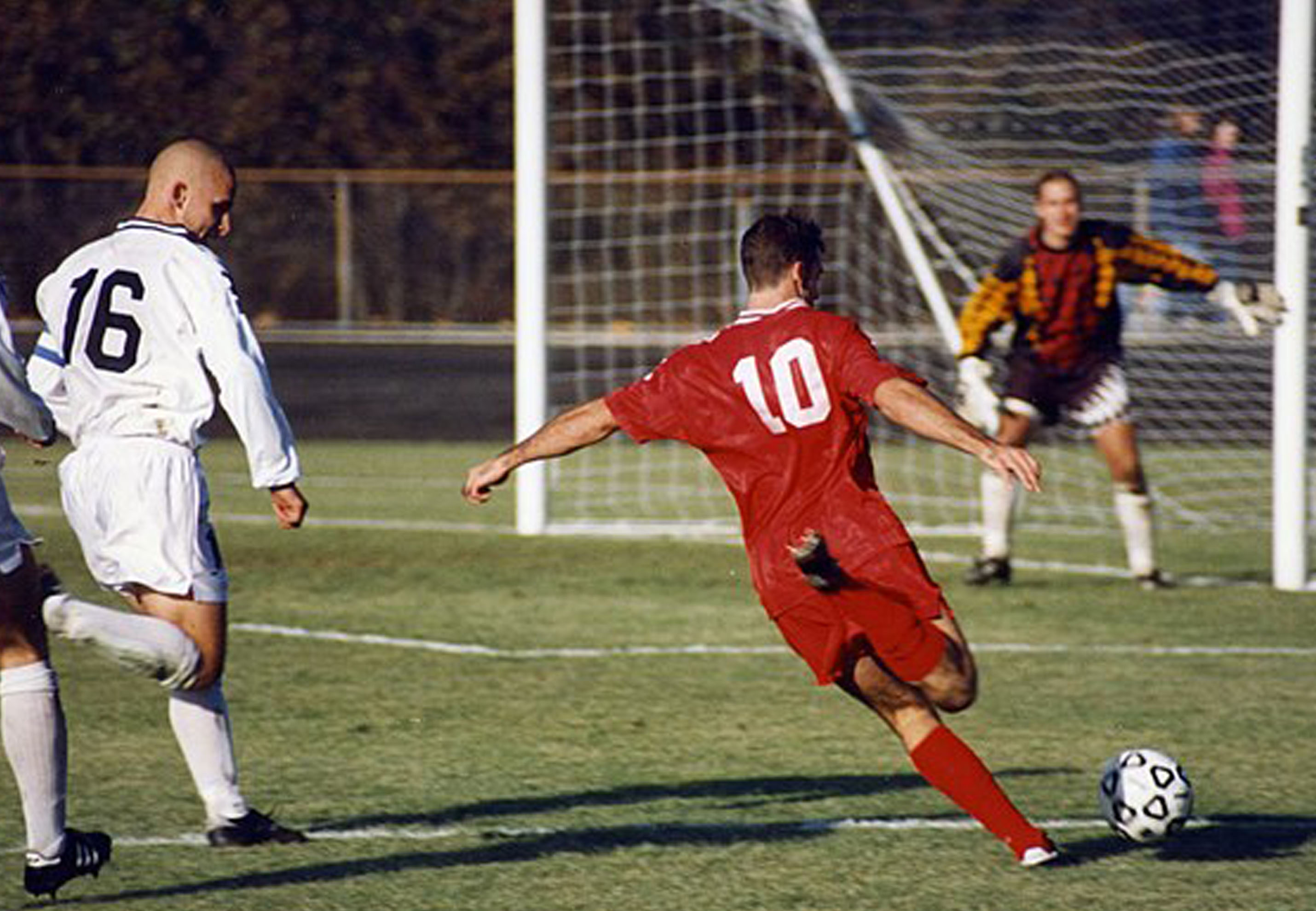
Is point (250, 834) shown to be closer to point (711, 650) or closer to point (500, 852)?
point (500, 852)

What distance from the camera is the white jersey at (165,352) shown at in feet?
19.2

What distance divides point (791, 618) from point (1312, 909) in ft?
4.53

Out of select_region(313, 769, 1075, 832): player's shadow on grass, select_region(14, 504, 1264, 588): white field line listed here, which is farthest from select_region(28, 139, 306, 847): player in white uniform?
select_region(14, 504, 1264, 588): white field line

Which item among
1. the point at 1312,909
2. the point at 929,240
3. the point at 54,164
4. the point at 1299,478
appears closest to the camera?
the point at 1312,909

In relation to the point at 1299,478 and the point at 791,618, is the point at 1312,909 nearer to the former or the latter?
the point at 791,618

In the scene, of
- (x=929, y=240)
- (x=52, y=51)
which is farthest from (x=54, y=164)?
(x=929, y=240)

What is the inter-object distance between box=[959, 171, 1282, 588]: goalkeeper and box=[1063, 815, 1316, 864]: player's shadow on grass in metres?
4.54

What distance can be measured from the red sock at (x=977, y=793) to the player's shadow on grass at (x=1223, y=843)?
12.2 inches

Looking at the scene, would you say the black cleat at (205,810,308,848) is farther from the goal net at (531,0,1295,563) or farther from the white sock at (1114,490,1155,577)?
the goal net at (531,0,1295,563)

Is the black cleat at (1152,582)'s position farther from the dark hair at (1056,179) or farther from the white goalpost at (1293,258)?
the dark hair at (1056,179)

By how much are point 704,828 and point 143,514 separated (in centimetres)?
171

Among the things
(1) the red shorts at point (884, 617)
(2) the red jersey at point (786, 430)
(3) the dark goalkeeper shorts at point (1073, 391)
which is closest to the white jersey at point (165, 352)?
(2) the red jersey at point (786, 430)

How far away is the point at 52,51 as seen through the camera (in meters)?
33.6

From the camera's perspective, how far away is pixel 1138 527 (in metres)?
11.3
